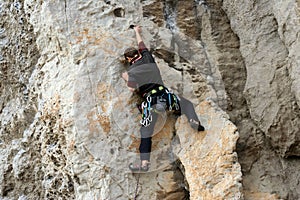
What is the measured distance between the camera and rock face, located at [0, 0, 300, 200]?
565cm

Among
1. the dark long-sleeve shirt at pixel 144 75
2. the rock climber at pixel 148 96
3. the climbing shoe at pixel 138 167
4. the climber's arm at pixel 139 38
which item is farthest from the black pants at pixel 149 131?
the climber's arm at pixel 139 38

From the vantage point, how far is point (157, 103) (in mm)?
5777

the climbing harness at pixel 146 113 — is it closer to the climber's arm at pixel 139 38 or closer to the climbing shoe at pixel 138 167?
the climbing shoe at pixel 138 167

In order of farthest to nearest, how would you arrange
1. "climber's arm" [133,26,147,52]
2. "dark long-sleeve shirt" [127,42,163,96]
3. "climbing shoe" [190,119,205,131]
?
"climber's arm" [133,26,147,52]
"dark long-sleeve shirt" [127,42,163,96]
"climbing shoe" [190,119,205,131]

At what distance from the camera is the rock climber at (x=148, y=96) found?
18.9 ft

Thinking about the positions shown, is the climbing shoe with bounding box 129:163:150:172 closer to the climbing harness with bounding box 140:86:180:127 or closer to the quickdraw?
the climbing harness with bounding box 140:86:180:127

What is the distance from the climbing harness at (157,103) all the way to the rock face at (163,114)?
24 cm

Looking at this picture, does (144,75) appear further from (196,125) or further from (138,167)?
(138,167)

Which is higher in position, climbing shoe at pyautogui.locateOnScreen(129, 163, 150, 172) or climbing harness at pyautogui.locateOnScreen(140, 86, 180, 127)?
climbing harness at pyautogui.locateOnScreen(140, 86, 180, 127)

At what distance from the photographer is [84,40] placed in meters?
6.35

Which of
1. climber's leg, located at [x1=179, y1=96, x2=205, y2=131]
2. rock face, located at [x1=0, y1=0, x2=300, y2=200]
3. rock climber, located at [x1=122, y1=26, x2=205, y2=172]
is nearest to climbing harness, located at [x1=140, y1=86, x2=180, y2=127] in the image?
rock climber, located at [x1=122, y1=26, x2=205, y2=172]

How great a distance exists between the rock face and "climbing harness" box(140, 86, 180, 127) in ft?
0.77

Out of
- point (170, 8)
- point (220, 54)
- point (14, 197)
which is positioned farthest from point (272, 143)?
point (14, 197)

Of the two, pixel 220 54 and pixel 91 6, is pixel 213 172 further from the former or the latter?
pixel 91 6
